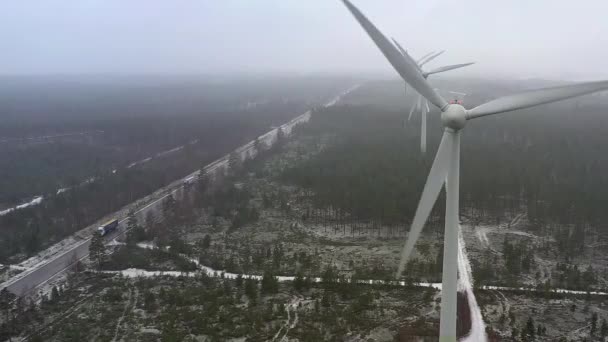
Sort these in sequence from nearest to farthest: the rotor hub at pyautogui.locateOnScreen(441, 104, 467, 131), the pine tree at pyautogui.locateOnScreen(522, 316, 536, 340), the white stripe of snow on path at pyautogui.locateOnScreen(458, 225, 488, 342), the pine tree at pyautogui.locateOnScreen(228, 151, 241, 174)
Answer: the rotor hub at pyautogui.locateOnScreen(441, 104, 467, 131) → the white stripe of snow on path at pyautogui.locateOnScreen(458, 225, 488, 342) → the pine tree at pyautogui.locateOnScreen(522, 316, 536, 340) → the pine tree at pyautogui.locateOnScreen(228, 151, 241, 174)

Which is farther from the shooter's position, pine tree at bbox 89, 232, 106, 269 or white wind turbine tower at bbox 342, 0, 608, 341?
pine tree at bbox 89, 232, 106, 269

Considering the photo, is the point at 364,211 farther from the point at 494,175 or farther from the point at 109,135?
the point at 109,135

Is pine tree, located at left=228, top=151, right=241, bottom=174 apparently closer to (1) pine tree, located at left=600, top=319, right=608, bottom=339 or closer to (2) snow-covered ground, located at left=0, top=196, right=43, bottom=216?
(2) snow-covered ground, located at left=0, top=196, right=43, bottom=216

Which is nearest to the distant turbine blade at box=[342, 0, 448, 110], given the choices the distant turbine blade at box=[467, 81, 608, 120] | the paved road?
the distant turbine blade at box=[467, 81, 608, 120]

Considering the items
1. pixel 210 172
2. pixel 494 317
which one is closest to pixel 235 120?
pixel 210 172

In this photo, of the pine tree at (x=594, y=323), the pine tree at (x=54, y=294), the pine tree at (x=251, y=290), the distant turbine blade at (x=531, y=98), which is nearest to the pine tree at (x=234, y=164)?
the pine tree at (x=251, y=290)

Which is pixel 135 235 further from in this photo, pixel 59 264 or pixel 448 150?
pixel 448 150

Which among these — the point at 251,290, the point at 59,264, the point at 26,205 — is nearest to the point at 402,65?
the point at 251,290
